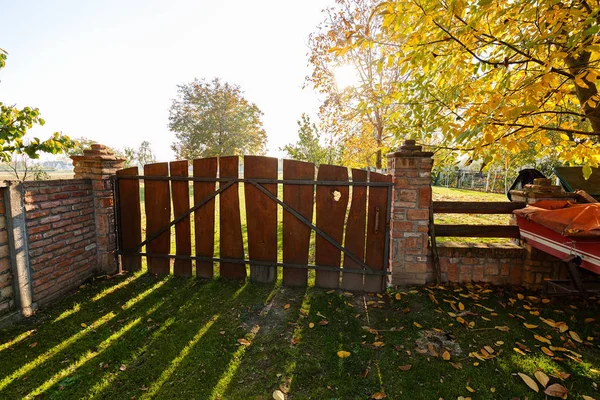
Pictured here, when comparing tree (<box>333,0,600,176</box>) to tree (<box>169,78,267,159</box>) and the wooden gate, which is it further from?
tree (<box>169,78,267,159</box>)

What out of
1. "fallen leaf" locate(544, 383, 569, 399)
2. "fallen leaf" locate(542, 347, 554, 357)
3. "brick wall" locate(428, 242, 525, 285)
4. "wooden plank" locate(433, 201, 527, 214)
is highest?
"wooden plank" locate(433, 201, 527, 214)

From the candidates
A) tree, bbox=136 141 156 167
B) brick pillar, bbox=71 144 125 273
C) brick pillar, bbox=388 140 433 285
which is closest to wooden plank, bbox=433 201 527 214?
brick pillar, bbox=388 140 433 285

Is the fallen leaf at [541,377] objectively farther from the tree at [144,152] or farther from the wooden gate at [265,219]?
the tree at [144,152]

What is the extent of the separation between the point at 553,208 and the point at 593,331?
4.20 ft

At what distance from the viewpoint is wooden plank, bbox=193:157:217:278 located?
3.70 meters

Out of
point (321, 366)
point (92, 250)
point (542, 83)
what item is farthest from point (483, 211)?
point (92, 250)

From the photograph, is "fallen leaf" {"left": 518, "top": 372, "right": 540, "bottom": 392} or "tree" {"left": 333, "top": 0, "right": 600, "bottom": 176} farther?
"tree" {"left": 333, "top": 0, "right": 600, "bottom": 176}

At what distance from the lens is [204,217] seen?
379 centimetres

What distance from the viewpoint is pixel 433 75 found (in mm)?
3330

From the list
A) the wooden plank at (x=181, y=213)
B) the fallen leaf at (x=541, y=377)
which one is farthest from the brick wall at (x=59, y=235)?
the fallen leaf at (x=541, y=377)

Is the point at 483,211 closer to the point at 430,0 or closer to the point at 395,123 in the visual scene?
the point at 395,123

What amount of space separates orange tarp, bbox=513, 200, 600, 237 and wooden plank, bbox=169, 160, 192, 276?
4.26m

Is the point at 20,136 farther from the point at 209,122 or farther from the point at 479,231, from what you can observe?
the point at 209,122

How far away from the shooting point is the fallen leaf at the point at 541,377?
2066 millimetres
